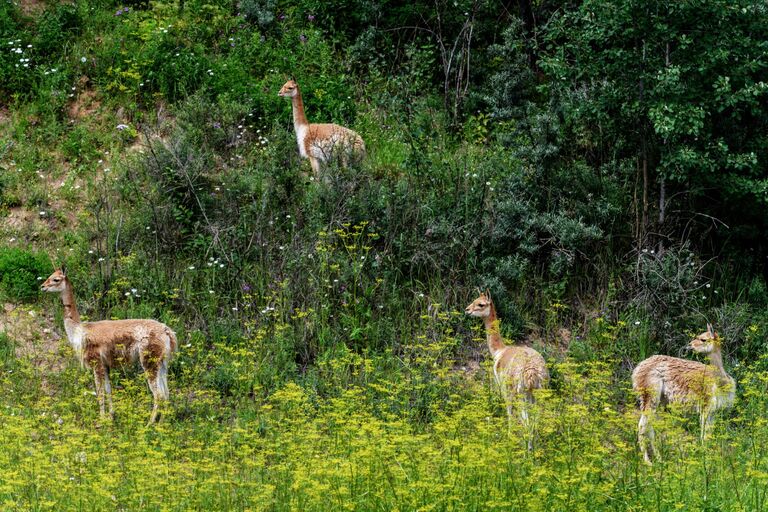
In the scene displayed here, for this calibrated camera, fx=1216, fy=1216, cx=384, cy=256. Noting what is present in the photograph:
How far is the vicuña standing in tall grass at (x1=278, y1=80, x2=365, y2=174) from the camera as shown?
16.5 meters

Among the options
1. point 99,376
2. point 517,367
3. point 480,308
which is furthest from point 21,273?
point 517,367

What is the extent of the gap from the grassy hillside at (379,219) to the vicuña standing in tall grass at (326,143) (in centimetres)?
25

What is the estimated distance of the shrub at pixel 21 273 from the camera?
1499cm

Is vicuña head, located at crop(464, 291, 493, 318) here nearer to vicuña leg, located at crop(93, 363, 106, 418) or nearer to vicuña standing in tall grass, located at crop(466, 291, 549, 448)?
vicuña standing in tall grass, located at crop(466, 291, 549, 448)

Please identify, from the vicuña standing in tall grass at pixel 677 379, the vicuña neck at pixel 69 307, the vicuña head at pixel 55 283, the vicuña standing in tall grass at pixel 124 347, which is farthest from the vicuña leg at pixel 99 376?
the vicuña standing in tall grass at pixel 677 379

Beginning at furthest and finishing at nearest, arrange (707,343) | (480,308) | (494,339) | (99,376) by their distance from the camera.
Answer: (480,308)
(494,339)
(99,376)
(707,343)

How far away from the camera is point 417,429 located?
12.4 meters

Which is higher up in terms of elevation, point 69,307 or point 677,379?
point 69,307

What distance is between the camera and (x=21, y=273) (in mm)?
15102

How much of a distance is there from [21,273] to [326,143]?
436cm

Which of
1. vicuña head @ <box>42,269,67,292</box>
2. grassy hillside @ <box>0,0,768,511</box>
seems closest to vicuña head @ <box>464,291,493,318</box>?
grassy hillside @ <box>0,0,768,511</box>

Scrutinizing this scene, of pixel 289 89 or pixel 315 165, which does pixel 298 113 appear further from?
pixel 315 165

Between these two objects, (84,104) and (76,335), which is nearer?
(76,335)

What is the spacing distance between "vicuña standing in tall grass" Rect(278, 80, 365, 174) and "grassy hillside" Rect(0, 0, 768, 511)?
252 mm
